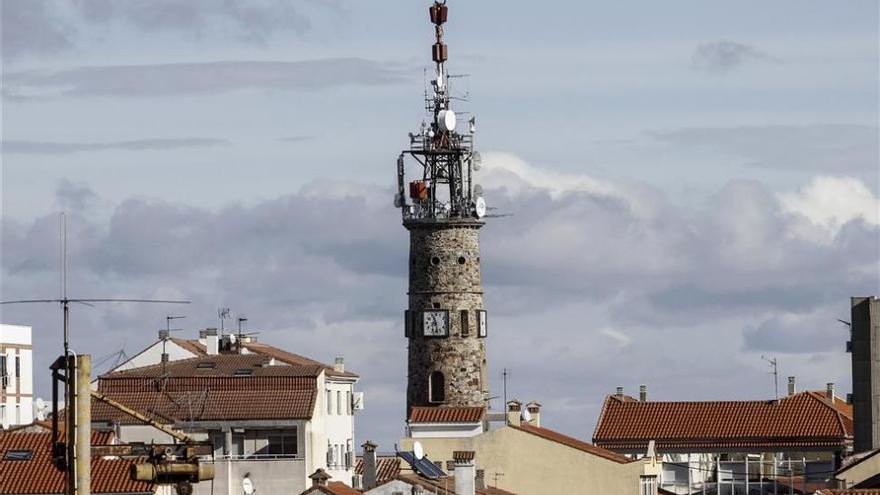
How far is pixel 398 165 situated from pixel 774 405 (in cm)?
2248

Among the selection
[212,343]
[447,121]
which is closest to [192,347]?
[212,343]

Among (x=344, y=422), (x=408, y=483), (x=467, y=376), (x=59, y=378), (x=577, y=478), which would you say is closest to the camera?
(x=59, y=378)

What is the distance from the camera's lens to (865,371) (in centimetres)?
12150

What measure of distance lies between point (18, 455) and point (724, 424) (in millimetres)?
52601

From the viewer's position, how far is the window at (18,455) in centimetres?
9100

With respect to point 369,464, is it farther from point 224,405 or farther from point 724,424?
point 724,424

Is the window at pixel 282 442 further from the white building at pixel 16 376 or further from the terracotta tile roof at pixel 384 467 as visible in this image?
the white building at pixel 16 376

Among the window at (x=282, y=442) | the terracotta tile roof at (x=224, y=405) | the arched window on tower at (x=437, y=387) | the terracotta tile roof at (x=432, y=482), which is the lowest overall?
the terracotta tile roof at (x=432, y=482)

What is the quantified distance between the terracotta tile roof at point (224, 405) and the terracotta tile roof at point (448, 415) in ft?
48.1

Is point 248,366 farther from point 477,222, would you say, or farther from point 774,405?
point 774,405

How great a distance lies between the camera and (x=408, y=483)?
83438 mm

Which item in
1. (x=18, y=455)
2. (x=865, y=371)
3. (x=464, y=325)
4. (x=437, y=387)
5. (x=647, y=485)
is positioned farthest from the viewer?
(x=464, y=325)

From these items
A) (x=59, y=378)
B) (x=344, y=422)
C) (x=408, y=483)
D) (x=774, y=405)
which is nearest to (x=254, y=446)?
(x=344, y=422)

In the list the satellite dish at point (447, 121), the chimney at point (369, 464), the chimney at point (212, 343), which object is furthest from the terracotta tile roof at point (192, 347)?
the chimney at point (369, 464)
